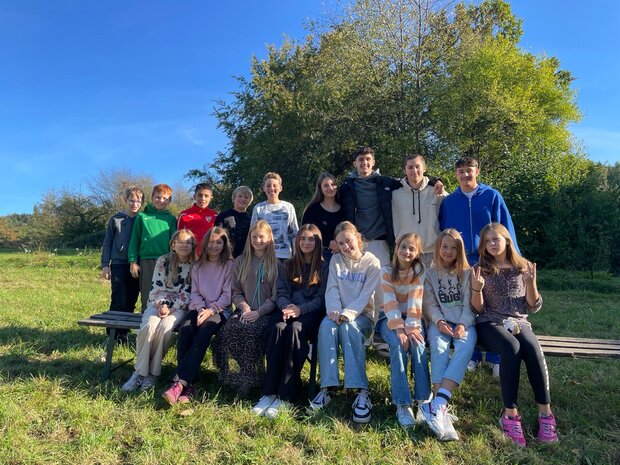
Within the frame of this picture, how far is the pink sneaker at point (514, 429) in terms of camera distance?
299cm

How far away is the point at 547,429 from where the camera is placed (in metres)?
3.06

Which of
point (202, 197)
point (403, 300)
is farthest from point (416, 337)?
point (202, 197)

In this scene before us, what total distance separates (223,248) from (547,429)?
3.16 m

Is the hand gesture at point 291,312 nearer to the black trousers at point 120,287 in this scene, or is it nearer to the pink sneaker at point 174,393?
the pink sneaker at point 174,393

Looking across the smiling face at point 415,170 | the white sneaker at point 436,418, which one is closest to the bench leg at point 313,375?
the white sneaker at point 436,418

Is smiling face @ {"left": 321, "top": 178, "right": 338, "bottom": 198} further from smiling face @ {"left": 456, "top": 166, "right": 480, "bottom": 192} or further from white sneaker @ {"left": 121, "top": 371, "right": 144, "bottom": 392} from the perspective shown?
white sneaker @ {"left": 121, "top": 371, "right": 144, "bottom": 392}

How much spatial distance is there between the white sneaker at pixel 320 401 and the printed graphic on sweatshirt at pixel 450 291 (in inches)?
49.3

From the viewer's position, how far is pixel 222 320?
4051mm

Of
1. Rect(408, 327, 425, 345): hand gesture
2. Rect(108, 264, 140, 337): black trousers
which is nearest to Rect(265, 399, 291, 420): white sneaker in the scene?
Rect(408, 327, 425, 345): hand gesture

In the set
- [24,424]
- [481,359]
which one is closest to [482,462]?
[481,359]

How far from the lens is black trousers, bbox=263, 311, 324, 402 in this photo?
3516 millimetres

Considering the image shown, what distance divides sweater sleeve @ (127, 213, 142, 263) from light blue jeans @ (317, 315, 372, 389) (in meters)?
2.64

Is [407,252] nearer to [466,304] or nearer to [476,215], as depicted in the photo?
[466,304]

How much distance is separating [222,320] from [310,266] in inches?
38.2
